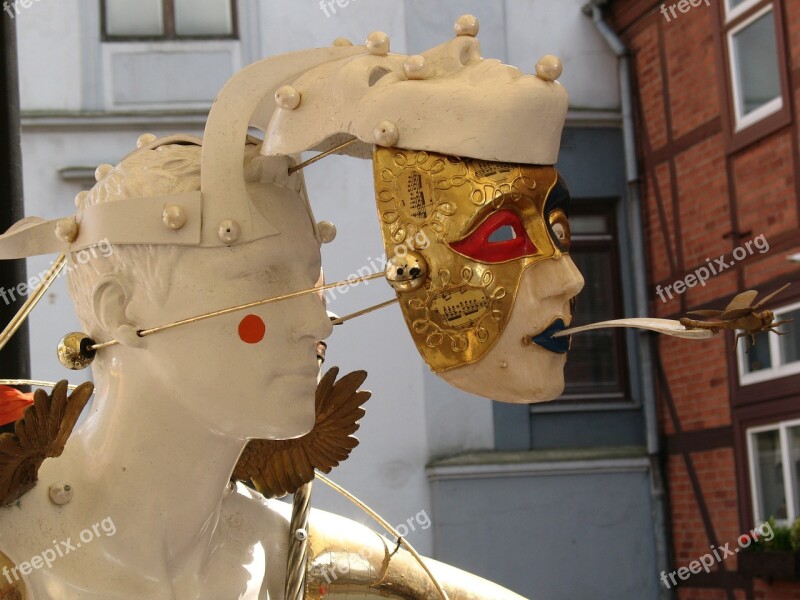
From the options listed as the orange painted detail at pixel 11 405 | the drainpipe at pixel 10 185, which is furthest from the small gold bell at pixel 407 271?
the drainpipe at pixel 10 185

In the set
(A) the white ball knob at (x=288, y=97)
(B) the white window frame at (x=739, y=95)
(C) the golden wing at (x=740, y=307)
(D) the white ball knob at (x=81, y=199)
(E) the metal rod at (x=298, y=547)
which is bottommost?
(E) the metal rod at (x=298, y=547)

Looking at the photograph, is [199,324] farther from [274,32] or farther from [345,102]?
[274,32]

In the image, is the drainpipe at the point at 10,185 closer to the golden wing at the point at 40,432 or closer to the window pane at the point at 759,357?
the golden wing at the point at 40,432

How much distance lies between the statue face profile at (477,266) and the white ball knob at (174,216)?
11.3 inches

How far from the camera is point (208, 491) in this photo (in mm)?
1822

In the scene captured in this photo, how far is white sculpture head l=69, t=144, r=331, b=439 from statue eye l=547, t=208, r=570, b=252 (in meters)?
0.34

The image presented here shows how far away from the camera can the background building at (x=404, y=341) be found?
8164mm

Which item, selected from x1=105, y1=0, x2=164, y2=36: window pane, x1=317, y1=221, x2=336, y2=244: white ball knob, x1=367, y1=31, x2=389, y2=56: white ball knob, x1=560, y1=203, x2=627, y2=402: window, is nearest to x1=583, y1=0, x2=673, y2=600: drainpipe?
x1=560, y1=203, x2=627, y2=402: window

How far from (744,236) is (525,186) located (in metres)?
6.35

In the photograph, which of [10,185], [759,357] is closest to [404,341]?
[759,357]

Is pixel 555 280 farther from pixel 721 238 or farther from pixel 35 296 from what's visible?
pixel 721 238

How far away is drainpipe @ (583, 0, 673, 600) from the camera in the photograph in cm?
876

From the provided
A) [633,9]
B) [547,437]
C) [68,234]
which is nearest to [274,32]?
[633,9]

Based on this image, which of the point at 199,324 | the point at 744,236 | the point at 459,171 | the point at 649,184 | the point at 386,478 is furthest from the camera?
the point at 649,184
